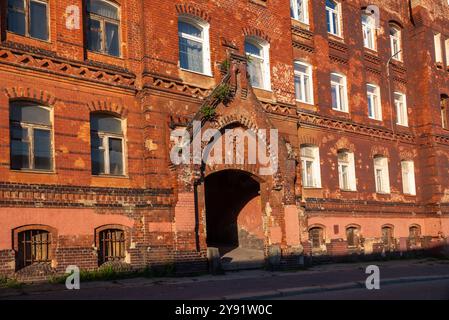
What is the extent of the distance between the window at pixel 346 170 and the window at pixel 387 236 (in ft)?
9.57

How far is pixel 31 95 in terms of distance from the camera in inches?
583

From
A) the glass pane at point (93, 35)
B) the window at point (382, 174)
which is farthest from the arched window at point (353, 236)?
the glass pane at point (93, 35)

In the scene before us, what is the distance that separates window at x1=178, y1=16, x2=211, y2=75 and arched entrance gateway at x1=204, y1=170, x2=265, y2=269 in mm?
3936

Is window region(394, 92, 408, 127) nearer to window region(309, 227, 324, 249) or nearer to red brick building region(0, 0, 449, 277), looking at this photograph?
red brick building region(0, 0, 449, 277)

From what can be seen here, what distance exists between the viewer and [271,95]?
20.9 m

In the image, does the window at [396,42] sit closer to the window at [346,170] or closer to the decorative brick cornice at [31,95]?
the window at [346,170]

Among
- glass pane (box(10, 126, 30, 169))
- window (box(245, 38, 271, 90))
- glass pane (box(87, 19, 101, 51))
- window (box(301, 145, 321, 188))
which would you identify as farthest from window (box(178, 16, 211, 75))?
window (box(301, 145, 321, 188))

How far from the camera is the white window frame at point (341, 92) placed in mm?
24828

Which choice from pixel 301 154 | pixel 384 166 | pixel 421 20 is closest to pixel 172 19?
pixel 301 154

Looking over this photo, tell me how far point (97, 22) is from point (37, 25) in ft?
6.30

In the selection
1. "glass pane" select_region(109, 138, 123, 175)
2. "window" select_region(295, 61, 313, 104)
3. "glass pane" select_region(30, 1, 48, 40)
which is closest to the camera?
"glass pane" select_region(30, 1, 48, 40)

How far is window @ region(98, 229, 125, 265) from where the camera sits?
15.8 meters

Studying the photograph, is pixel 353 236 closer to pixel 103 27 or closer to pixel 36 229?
pixel 103 27

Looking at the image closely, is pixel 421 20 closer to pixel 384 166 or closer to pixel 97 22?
pixel 384 166
